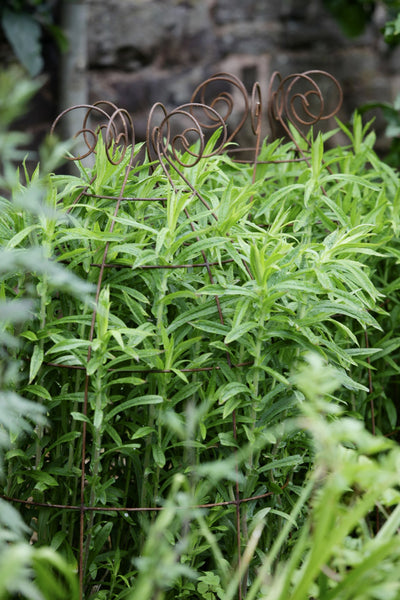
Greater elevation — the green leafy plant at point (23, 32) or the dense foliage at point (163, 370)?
the green leafy plant at point (23, 32)

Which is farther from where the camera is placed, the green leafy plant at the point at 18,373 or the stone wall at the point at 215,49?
the stone wall at the point at 215,49

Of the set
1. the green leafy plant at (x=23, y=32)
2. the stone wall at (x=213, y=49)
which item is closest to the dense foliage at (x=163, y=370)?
the green leafy plant at (x=23, y=32)

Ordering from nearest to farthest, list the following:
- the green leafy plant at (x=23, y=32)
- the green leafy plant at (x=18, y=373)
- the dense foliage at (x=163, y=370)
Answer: the green leafy plant at (x=18, y=373)
the dense foliage at (x=163, y=370)
the green leafy plant at (x=23, y=32)

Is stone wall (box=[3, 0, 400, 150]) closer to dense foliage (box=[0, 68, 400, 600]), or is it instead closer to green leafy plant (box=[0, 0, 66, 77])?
green leafy plant (box=[0, 0, 66, 77])

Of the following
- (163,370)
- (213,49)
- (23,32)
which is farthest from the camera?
(213,49)

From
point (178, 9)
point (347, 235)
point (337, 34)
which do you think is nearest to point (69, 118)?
point (178, 9)

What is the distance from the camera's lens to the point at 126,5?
11.0 ft

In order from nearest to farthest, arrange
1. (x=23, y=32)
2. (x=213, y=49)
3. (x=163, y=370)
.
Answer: (x=163, y=370), (x=23, y=32), (x=213, y=49)

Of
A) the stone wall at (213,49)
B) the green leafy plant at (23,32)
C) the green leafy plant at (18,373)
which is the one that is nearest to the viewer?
the green leafy plant at (18,373)

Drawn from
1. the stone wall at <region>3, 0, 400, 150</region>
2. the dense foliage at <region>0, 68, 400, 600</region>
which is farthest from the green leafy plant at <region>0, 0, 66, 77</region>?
the dense foliage at <region>0, 68, 400, 600</region>

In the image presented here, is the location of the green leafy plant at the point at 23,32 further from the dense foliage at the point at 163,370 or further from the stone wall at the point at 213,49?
the dense foliage at the point at 163,370

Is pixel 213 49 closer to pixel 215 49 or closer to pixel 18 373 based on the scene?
pixel 215 49

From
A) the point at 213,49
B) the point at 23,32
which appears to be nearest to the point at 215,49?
the point at 213,49

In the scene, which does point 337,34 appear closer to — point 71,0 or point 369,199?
point 71,0
